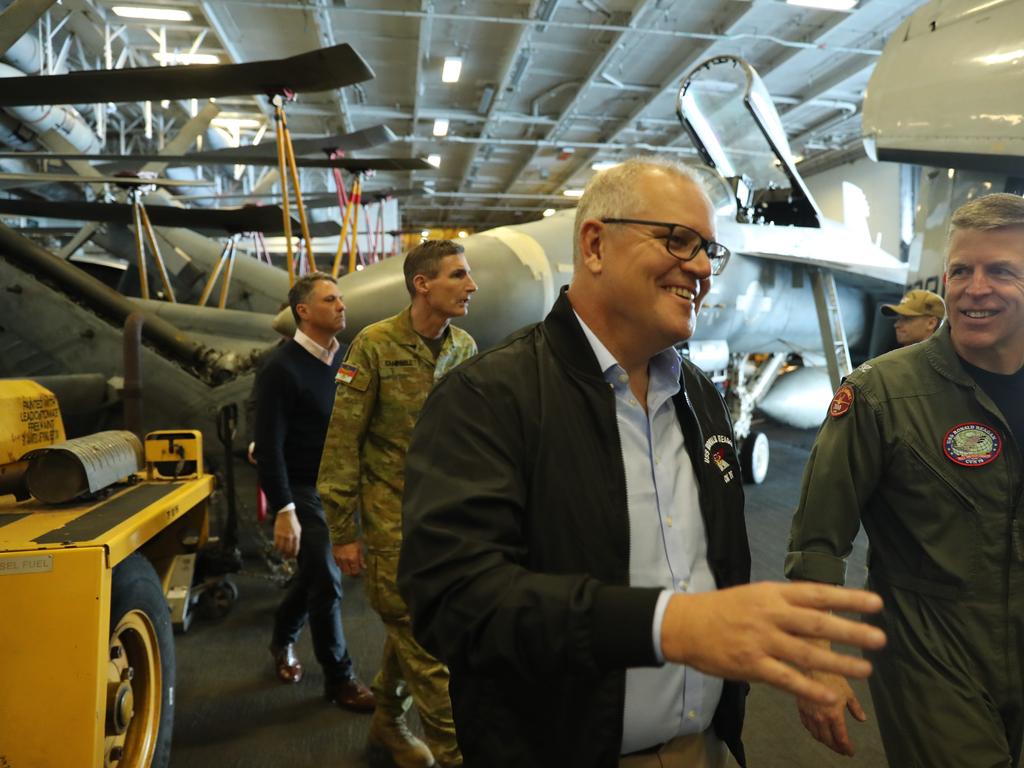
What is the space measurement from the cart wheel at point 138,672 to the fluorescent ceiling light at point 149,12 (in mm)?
8754

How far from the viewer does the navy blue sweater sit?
2844 mm

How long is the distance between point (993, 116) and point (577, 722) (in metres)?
3.23

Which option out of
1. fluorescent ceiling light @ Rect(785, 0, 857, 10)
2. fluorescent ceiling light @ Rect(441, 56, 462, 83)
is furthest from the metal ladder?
fluorescent ceiling light @ Rect(441, 56, 462, 83)

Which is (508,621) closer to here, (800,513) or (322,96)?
(800,513)

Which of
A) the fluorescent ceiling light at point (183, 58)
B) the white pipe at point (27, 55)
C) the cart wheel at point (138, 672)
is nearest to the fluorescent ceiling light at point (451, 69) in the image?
the fluorescent ceiling light at point (183, 58)

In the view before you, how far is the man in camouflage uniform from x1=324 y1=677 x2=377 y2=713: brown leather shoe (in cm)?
34

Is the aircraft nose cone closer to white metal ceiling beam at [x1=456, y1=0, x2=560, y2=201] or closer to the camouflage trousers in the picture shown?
the camouflage trousers

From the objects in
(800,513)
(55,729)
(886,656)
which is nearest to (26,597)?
(55,729)

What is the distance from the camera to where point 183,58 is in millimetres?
9594

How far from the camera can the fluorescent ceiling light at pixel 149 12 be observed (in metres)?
8.54

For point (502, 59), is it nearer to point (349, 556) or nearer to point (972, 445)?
point (349, 556)

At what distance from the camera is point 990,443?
151 cm

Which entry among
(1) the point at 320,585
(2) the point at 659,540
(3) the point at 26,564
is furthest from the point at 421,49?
(2) the point at 659,540

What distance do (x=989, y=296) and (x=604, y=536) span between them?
3.54 ft
